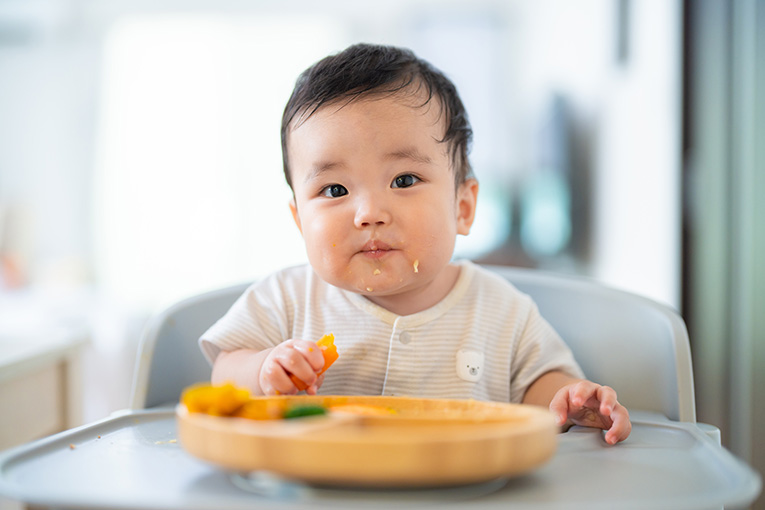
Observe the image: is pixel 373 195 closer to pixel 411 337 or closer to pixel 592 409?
pixel 411 337

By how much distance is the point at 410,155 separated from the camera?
0.80 m

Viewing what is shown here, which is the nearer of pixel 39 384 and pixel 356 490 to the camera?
pixel 356 490

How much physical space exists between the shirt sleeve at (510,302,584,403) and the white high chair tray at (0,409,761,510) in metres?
0.25

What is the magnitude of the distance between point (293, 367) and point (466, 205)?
0.42m

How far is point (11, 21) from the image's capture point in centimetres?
344

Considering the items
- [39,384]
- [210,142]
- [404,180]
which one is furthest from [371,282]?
[210,142]

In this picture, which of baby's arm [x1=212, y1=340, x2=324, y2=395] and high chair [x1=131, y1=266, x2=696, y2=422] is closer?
baby's arm [x1=212, y1=340, x2=324, y2=395]

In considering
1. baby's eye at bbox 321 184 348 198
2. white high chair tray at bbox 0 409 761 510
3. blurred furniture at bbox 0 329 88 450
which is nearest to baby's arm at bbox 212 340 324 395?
white high chair tray at bbox 0 409 761 510

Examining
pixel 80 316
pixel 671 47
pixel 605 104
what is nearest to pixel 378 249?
pixel 671 47

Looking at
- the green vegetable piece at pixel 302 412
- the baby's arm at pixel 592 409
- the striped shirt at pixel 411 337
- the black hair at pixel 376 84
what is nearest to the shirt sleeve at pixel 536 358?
the striped shirt at pixel 411 337

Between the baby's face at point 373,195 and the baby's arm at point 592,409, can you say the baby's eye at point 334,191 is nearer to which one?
the baby's face at point 373,195

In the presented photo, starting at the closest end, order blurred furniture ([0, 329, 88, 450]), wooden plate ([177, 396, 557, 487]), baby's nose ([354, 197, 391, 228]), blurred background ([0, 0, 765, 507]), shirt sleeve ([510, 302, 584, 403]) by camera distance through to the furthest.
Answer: wooden plate ([177, 396, 557, 487]) → baby's nose ([354, 197, 391, 228]) → shirt sleeve ([510, 302, 584, 403]) → blurred furniture ([0, 329, 88, 450]) → blurred background ([0, 0, 765, 507])

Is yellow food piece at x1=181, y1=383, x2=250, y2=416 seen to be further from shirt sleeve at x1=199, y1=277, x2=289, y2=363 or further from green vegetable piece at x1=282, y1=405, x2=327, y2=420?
shirt sleeve at x1=199, y1=277, x2=289, y2=363

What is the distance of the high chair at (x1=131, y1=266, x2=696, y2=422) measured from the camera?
2.78ft
